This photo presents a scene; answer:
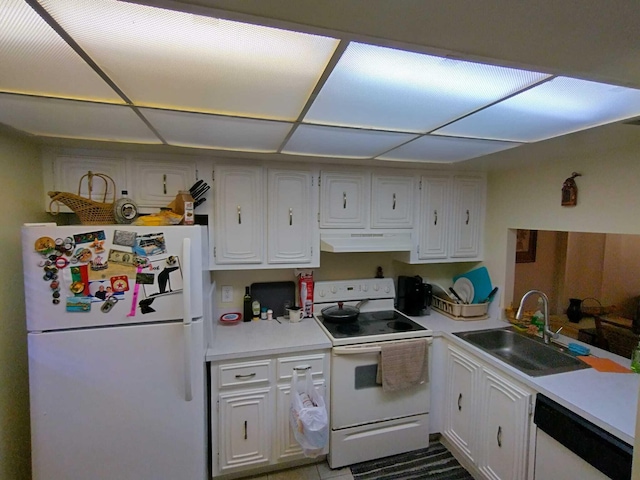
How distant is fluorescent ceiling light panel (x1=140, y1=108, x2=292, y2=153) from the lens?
53.1 inches

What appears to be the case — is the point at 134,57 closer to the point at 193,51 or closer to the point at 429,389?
the point at 193,51

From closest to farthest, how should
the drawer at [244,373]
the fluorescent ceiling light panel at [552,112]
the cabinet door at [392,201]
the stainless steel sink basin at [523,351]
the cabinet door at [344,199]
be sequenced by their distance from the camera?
the fluorescent ceiling light panel at [552,112] → the stainless steel sink basin at [523,351] → the drawer at [244,373] → the cabinet door at [344,199] → the cabinet door at [392,201]

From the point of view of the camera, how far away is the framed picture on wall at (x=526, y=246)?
302cm

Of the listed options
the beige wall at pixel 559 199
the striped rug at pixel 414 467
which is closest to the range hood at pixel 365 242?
the beige wall at pixel 559 199

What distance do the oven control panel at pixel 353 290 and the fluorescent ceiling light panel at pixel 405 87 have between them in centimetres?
148

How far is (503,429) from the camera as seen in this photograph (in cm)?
175

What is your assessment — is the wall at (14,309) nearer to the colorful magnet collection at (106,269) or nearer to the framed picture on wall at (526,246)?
the colorful magnet collection at (106,269)

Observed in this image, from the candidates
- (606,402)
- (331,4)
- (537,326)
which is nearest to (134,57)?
(331,4)

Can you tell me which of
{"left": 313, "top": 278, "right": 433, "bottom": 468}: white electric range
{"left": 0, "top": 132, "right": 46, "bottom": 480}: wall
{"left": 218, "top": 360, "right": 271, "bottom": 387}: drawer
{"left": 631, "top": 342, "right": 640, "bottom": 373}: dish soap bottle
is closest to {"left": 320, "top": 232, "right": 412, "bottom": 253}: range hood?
{"left": 313, "top": 278, "right": 433, "bottom": 468}: white electric range

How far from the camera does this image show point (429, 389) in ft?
7.36

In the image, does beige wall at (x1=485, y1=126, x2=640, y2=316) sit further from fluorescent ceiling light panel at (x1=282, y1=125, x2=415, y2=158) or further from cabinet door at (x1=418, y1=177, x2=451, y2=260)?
fluorescent ceiling light panel at (x1=282, y1=125, x2=415, y2=158)

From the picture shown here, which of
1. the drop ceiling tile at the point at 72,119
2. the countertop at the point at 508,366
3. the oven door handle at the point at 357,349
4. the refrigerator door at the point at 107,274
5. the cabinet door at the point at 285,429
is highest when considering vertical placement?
the drop ceiling tile at the point at 72,119

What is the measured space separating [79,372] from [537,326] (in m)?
2.90

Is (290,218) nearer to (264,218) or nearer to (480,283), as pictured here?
(264,218)
